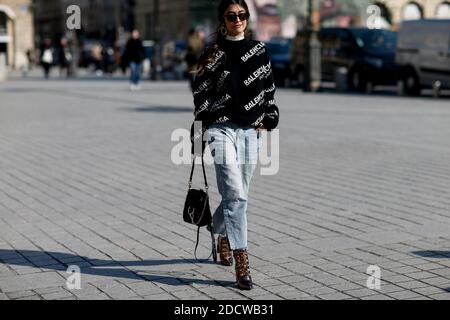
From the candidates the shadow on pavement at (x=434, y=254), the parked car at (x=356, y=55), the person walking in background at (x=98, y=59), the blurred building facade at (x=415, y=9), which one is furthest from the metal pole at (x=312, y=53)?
the blurred building facade at (x=415, y=9)

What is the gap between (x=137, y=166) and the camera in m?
10.5

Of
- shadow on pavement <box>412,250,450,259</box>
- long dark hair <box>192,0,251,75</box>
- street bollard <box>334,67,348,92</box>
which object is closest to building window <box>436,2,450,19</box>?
street bollard <box>334,67,348,92</box>

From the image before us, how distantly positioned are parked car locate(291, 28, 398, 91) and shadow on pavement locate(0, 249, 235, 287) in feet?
67.6

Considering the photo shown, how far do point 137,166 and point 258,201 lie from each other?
106 inches

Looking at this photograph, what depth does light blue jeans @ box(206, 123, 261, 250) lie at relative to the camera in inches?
207

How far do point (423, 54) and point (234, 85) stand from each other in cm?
1947

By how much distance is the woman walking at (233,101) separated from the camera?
5254 mm

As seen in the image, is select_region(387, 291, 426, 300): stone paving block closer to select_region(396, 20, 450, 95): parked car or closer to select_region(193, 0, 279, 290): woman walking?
select_region(193, 0, 279, 290): woman walking

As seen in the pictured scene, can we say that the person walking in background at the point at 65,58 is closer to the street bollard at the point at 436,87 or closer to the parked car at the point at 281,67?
the parked car at the point at 281,67

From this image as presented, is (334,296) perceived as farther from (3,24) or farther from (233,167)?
(3,24)

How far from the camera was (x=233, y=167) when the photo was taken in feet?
17.3

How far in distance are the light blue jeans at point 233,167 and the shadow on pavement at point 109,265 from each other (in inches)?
13.0
